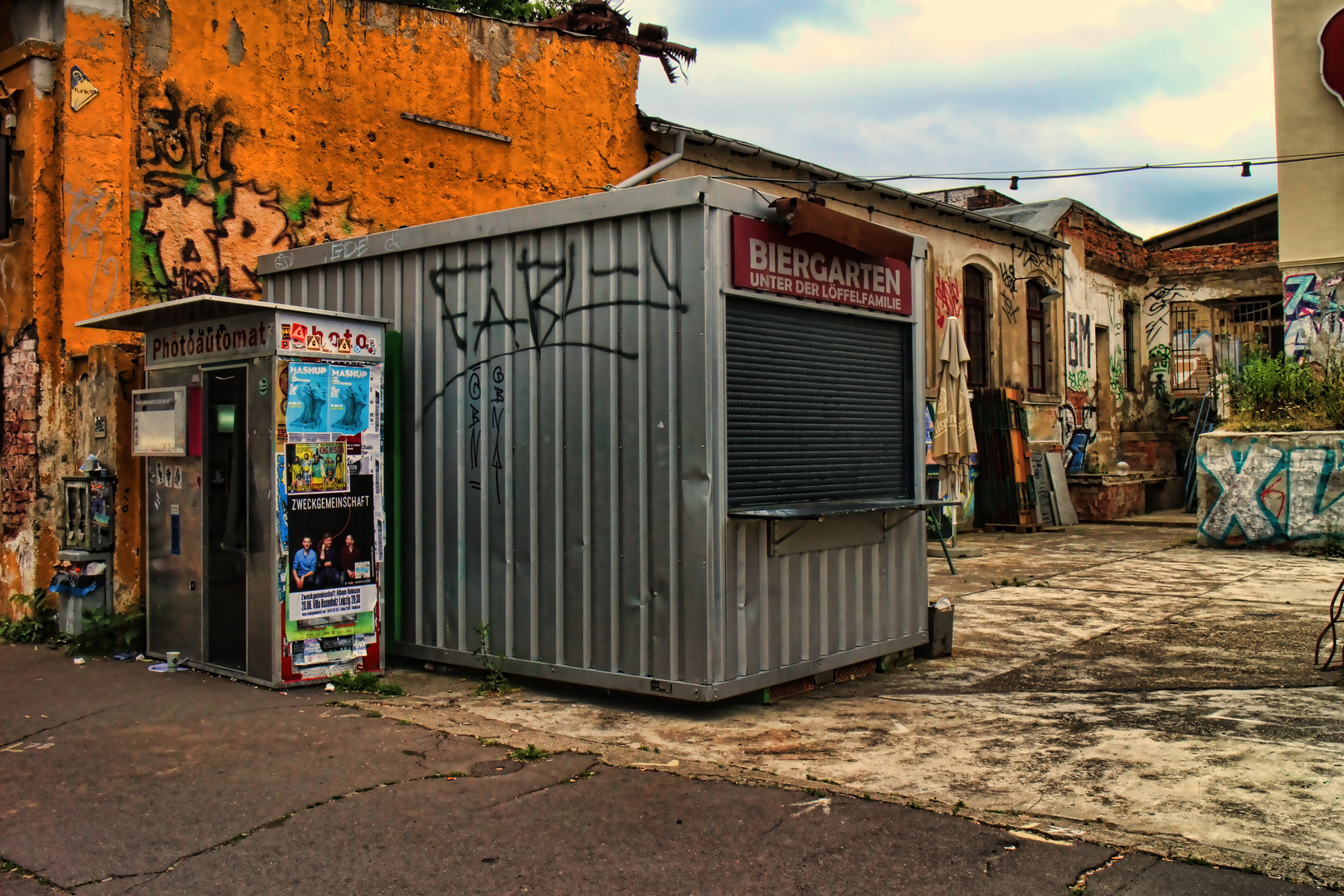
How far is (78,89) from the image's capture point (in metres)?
8.06

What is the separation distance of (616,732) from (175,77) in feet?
21.6

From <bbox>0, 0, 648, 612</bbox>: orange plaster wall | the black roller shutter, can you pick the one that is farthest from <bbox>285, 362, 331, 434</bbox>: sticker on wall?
the black roller shutter

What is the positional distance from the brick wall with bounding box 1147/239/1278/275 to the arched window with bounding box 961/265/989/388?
809cm

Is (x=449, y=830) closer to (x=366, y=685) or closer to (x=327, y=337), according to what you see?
(x=366, y=685)

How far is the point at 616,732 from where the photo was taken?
18.2 feet

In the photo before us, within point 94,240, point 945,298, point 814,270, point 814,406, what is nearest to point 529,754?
point 814,406

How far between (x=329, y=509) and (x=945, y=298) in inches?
493

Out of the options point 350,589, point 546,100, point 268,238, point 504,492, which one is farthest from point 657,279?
point 546,100

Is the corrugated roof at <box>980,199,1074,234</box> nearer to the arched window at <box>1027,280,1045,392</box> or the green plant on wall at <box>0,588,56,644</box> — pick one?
the arched window at <box>1027,280,1045,392</box>

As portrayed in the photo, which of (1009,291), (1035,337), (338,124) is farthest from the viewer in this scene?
(1035,337)

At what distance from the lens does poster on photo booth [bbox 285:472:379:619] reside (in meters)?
6.47

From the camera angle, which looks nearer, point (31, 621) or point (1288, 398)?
point (31, 621)

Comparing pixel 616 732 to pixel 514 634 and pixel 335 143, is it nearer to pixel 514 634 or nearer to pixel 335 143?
pixel 514 634

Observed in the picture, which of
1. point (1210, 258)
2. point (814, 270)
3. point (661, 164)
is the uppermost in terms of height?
point (1210, 258)
